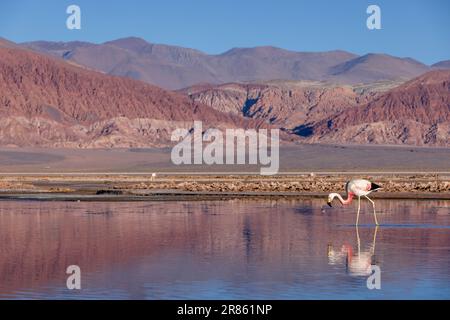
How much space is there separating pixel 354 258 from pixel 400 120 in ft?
464

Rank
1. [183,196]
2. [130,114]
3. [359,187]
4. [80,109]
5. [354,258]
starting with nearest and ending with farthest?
1. [354,258]
2. [359,187]
3. [183,196]
4. [80,109]
5. [130,114]

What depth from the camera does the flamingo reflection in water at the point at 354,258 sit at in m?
17.5

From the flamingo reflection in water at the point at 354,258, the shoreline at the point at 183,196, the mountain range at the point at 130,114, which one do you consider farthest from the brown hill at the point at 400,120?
the flamingo reflection in water at the point at 354,258

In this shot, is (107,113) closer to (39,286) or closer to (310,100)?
(310,100)

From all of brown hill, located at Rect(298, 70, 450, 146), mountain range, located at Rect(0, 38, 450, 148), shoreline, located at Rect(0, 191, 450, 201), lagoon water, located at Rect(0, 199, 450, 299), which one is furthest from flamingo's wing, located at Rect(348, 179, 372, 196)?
brown hill, located at Rect(298, 70, 450, 146)

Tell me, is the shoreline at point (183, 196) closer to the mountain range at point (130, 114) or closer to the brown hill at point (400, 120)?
the mountain range at point (130, 114)

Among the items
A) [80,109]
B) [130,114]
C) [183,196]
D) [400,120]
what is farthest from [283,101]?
[183,196]

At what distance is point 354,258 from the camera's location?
63.4 ft

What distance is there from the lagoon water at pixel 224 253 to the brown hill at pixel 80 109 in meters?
102

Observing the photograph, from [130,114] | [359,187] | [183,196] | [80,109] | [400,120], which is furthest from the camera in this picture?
[400,120]

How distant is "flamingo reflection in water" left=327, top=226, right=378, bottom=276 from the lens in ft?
57.6

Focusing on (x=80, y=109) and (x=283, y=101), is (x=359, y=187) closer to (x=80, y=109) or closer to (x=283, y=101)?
(x=80, y=109)

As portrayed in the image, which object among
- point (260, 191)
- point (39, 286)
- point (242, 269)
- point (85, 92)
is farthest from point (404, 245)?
point (85, 92)

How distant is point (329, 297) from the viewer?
14562mm
